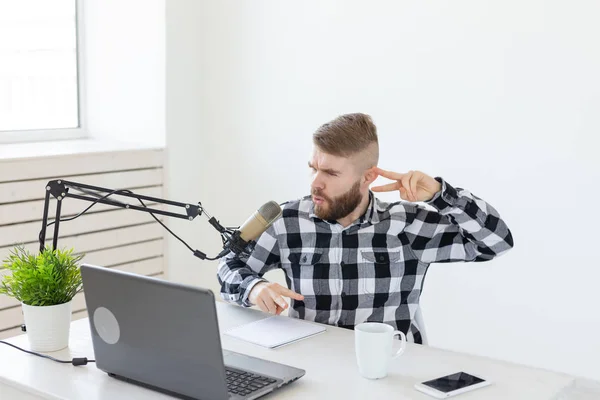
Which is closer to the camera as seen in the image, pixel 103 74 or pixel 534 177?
pixel 534 177

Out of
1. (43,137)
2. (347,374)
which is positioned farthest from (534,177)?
(43,137)

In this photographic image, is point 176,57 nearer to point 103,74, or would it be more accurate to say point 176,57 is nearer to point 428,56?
point 103,74

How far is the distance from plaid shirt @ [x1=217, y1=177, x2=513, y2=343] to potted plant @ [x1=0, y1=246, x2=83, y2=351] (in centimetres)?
48

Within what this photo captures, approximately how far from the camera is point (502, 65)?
3195 mm

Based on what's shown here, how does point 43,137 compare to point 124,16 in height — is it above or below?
below

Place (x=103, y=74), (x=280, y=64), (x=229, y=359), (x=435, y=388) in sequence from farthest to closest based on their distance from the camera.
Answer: (x=103, y=74), (x=280, y=64), (x=229, y=359), (x=435, y=388)

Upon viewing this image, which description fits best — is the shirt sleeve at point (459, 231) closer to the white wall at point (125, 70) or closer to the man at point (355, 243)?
the man at point (355, 243)

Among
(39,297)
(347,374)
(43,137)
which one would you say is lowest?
(347,374)

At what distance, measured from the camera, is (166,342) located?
1.61 metres

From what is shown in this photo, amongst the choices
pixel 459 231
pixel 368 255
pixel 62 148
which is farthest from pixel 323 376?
pixel 62 148

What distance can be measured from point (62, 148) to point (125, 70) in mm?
549

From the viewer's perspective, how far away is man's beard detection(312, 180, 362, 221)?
2.28m

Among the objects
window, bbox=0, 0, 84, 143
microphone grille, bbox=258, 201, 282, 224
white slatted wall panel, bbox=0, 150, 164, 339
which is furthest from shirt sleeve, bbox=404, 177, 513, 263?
window, bbox=0, 0, 84, 143

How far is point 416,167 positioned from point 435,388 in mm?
1906
